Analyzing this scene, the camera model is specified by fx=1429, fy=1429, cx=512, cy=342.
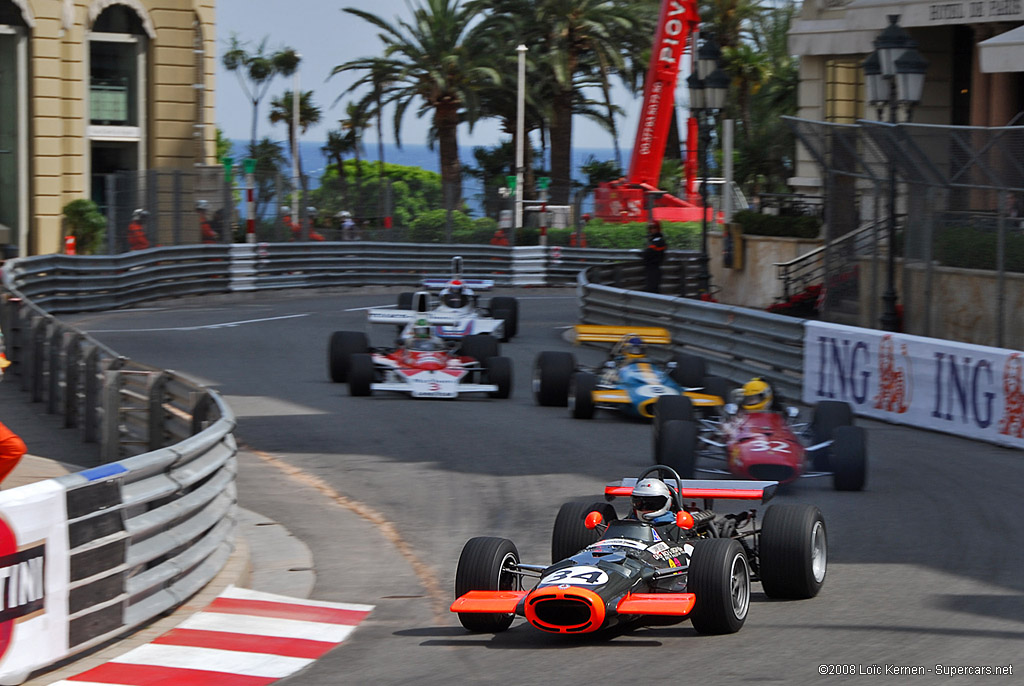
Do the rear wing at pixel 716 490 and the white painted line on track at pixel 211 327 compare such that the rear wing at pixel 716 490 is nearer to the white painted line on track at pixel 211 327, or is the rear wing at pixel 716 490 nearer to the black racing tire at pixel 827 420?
the black racing tire at pixel 827 420

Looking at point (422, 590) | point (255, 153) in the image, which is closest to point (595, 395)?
point (422, 590)

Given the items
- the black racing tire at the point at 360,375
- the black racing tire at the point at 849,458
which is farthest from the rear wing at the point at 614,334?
the black racing tire at the point at 849,458

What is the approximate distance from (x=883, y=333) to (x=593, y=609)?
9284 mm

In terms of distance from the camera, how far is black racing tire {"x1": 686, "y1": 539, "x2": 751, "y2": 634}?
7.17 m

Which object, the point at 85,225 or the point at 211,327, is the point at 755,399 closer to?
the point at 211,327

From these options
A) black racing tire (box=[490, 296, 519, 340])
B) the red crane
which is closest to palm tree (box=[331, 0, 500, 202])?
the red crane

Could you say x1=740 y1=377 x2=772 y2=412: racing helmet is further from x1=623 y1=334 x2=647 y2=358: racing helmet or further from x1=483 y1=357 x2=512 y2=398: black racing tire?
x1=483 y1=357 x2=512 y2=398: black racing tire

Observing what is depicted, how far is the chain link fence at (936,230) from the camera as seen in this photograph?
15250 mm

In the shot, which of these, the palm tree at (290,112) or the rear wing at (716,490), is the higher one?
the palm tree at (290,112)

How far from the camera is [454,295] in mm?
20531

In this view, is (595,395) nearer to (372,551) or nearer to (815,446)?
(815,446)

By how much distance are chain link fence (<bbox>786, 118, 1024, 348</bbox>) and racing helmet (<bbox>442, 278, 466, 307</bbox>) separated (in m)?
5.16

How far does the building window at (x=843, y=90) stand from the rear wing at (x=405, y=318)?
15.0m

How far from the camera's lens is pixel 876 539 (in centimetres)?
977
